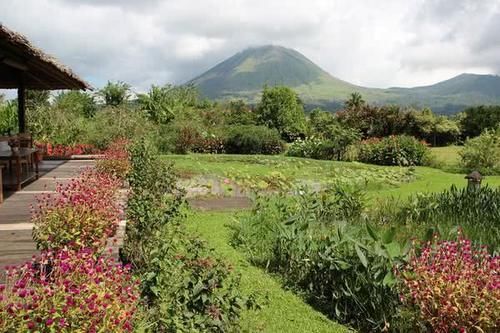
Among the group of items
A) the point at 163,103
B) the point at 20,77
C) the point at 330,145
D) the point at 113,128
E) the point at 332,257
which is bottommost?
the point at 332,257

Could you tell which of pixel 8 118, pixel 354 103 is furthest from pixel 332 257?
pixel 354 103

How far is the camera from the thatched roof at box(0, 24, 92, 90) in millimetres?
6821

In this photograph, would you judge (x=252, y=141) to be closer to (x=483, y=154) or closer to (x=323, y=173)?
(x=323, y=173)

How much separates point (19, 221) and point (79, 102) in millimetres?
17850

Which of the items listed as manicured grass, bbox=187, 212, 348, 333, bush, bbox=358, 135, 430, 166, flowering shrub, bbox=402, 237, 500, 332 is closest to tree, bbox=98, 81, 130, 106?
bush, bbox=358, 135, 430, 166

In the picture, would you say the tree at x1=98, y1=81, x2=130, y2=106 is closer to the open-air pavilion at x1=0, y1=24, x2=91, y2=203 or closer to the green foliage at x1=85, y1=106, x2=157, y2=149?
the green foliage at x1=85, y1=106, x2=157, y2=149

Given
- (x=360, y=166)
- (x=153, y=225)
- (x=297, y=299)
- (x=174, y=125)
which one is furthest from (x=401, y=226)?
(x=174, y=125)

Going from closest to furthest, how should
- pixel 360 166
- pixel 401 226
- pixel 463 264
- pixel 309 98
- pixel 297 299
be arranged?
pixel 463 264 < pixel 297 299 < pixel 401 226 < pixel 360 166 < pixel 309 98

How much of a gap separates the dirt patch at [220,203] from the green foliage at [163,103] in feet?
41.6

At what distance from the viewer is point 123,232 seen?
4.73 metres

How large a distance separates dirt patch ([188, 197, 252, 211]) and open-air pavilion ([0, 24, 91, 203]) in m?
2.78

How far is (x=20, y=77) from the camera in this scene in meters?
10.6

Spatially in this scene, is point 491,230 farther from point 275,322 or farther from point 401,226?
point 275,322

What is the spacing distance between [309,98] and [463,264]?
7753 inches
